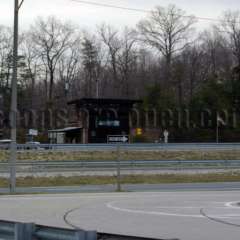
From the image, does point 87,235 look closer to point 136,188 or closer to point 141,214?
point 141,214

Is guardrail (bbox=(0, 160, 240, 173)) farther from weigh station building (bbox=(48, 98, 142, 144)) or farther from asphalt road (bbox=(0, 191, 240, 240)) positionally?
weigh station building (bbox=(48, 98, 142, 144))

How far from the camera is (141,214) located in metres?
17.3

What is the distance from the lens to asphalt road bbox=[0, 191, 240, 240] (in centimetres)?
1365

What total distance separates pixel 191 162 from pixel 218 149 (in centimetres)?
1553

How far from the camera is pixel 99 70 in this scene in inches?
5217

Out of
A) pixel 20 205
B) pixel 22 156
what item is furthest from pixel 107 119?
pixel 20 205

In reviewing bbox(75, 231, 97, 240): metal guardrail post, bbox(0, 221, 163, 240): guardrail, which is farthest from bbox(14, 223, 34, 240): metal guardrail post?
bbox(75, 231, 97, 240): metal guardrail post

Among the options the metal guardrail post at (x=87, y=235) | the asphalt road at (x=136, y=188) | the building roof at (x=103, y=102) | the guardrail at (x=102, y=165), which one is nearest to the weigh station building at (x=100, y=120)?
the building roof at (x=103, y=102)

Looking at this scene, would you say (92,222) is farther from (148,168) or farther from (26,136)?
(26,136)

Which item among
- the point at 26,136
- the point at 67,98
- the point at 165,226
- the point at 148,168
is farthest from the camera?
the point at 67,98

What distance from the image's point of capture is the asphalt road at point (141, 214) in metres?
13.6

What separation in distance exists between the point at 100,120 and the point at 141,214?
68.5 m

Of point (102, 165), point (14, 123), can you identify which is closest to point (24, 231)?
point (14, 123)

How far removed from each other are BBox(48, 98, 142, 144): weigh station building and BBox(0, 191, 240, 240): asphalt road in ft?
201
